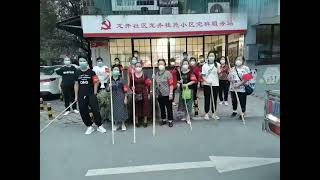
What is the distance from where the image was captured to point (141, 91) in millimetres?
6176

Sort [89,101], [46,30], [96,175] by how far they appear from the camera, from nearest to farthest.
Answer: [96,175] < [89,101] < [46,30]

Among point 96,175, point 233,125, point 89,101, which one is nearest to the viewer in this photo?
point 96,175

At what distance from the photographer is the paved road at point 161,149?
13.1 ft

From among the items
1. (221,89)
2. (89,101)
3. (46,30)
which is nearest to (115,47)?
(46,30)

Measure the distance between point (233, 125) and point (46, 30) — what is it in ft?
30.3

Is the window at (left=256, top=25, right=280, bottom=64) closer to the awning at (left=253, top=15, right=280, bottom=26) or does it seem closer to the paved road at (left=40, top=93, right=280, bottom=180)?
the awning at (left=253, top=15, right=280, bottom=26)

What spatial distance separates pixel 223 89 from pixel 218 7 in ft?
11.6

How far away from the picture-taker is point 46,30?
1278 centimetres

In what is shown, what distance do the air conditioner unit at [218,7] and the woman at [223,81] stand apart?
3.10 m

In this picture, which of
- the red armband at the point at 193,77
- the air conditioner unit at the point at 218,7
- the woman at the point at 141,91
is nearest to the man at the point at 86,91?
the woman at the point at 141,91

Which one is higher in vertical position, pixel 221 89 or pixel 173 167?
pixel 221 89

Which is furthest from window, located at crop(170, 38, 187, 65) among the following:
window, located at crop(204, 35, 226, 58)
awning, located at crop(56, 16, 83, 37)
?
awning, located at crop(56, 16, 83, 37)

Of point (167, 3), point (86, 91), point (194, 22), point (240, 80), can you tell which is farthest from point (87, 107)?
point (167, 3)
